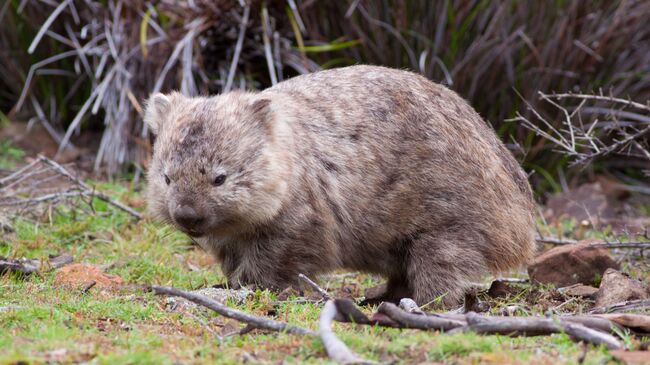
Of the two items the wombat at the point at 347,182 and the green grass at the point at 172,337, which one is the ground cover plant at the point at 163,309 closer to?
the green grass at the point at 172,337

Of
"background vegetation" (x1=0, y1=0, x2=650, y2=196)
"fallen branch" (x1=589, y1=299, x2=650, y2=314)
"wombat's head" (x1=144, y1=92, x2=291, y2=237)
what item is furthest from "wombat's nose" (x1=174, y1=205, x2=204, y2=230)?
"background vegetation" (x1=0, y1=0, x2=650, y2=196)

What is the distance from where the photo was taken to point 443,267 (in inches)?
198

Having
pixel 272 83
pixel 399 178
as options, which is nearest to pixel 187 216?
pixel 399 178

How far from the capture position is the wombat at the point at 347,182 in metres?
4.72

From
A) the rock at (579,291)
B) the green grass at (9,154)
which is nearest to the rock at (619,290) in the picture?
the rock at (579,291)

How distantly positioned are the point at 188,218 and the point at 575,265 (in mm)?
2350

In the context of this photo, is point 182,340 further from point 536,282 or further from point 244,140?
point 536,282

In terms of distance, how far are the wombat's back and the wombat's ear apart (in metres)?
0.59

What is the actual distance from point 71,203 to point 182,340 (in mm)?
3374

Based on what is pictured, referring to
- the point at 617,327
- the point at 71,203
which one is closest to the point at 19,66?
the point at 71,203

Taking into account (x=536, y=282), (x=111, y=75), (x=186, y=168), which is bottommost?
(x=536, y=282)

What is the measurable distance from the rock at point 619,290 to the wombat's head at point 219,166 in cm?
172

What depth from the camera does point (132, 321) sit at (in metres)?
3.95

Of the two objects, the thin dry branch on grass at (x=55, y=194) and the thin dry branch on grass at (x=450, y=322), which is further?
the thin dry branch on grass at (x=55, y=194)
